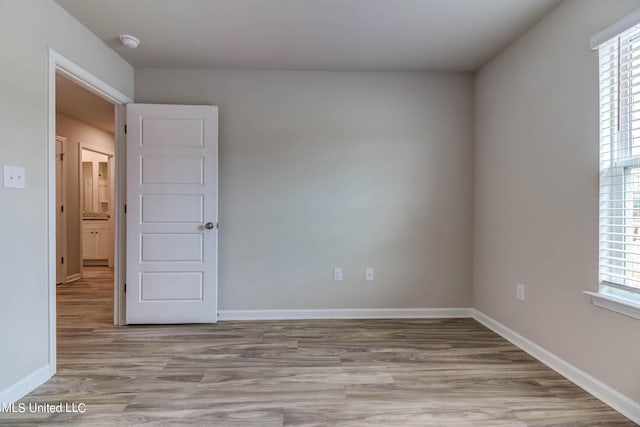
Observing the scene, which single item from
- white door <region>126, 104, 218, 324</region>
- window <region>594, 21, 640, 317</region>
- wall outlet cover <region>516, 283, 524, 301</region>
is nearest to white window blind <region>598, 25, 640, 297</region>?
window <region>594, 21, 640, 317</region>

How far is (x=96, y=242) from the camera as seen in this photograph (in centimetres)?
628

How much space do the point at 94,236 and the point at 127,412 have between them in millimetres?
5619

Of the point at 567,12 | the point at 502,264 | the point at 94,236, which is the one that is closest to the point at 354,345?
the point at 502,264

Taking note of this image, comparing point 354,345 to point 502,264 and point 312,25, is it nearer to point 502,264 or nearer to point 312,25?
point 502,264

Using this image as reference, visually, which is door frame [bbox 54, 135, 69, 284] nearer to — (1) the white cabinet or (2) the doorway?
(2) the doorway

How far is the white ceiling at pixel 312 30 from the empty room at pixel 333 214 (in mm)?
22

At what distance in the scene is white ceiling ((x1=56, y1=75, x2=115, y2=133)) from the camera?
3656mm

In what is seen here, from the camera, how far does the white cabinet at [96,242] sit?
6242mm

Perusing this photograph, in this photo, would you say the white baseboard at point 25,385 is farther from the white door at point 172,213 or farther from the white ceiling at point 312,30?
the white ceiling at point 312,30

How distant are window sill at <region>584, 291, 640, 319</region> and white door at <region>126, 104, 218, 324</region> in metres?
2.82

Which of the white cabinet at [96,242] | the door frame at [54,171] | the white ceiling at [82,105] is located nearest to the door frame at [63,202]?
the white ceiling at [82,105]

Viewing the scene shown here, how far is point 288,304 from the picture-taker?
328 cm

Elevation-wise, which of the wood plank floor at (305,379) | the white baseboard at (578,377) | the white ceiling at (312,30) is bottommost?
the wood plank floor at (305,379)

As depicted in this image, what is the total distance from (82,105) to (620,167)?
541cm
